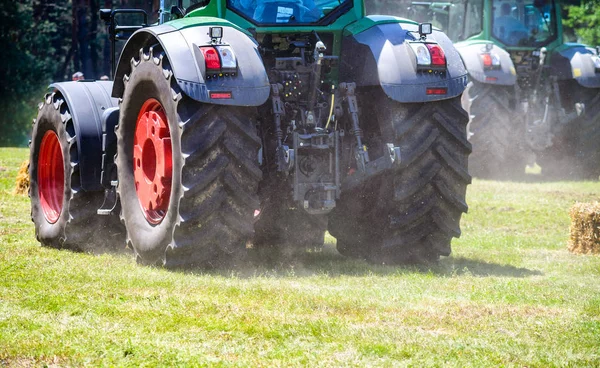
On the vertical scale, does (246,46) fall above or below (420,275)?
above

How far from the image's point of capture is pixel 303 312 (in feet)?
21.4

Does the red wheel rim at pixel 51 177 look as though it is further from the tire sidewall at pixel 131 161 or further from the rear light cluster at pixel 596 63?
the rear light cluster at pixel 596 63

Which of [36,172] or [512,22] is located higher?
[512,22]

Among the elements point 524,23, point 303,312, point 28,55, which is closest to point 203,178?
point 303,312

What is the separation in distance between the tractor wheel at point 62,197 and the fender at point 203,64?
6.16 ft

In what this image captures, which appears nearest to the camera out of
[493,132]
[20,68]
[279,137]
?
[279,137]

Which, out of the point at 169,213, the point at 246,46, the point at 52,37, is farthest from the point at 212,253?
the point at 52,37

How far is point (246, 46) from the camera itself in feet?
26.1

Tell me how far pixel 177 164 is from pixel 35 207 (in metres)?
2.97

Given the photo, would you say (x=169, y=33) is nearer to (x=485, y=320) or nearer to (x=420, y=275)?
(x=420, y=275)

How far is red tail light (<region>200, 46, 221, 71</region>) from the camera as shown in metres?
7.76

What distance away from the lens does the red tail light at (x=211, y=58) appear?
25.5 feet

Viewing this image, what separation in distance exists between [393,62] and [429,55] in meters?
0.29

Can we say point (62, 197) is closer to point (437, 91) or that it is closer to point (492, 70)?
point (437, 91)
